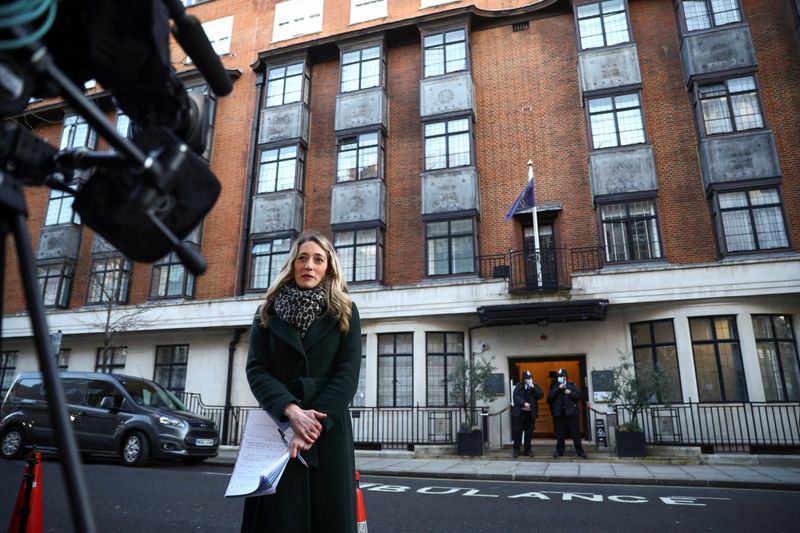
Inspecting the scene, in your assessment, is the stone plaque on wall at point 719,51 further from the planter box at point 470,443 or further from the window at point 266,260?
the window at point 266,260

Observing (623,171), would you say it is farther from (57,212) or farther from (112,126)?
(57,212)

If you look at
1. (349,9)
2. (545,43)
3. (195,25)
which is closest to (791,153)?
(545,43)

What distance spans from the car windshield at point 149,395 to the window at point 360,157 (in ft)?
32.9

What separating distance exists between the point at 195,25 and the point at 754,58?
761 inches

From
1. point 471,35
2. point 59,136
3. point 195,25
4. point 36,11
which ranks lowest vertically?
point 36,11

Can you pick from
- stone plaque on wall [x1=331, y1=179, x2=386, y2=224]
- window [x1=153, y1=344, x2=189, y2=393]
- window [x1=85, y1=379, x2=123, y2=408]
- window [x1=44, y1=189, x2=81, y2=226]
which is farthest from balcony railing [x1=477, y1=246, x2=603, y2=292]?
window [x1=44, y1=189, x2=81, y2=226]

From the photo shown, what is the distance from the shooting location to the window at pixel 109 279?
21.2 m

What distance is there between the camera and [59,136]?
24.2m

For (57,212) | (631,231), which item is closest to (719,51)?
(631,231)

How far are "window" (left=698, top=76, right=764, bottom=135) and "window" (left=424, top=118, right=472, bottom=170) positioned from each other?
7.40 m

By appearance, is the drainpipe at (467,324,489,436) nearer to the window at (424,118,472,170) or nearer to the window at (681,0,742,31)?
the window at (424,118,472,170)

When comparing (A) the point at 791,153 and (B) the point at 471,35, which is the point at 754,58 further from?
(B) the point at 471,35

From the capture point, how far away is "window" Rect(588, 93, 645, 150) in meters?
17.0

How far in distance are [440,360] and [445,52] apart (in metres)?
11.4
